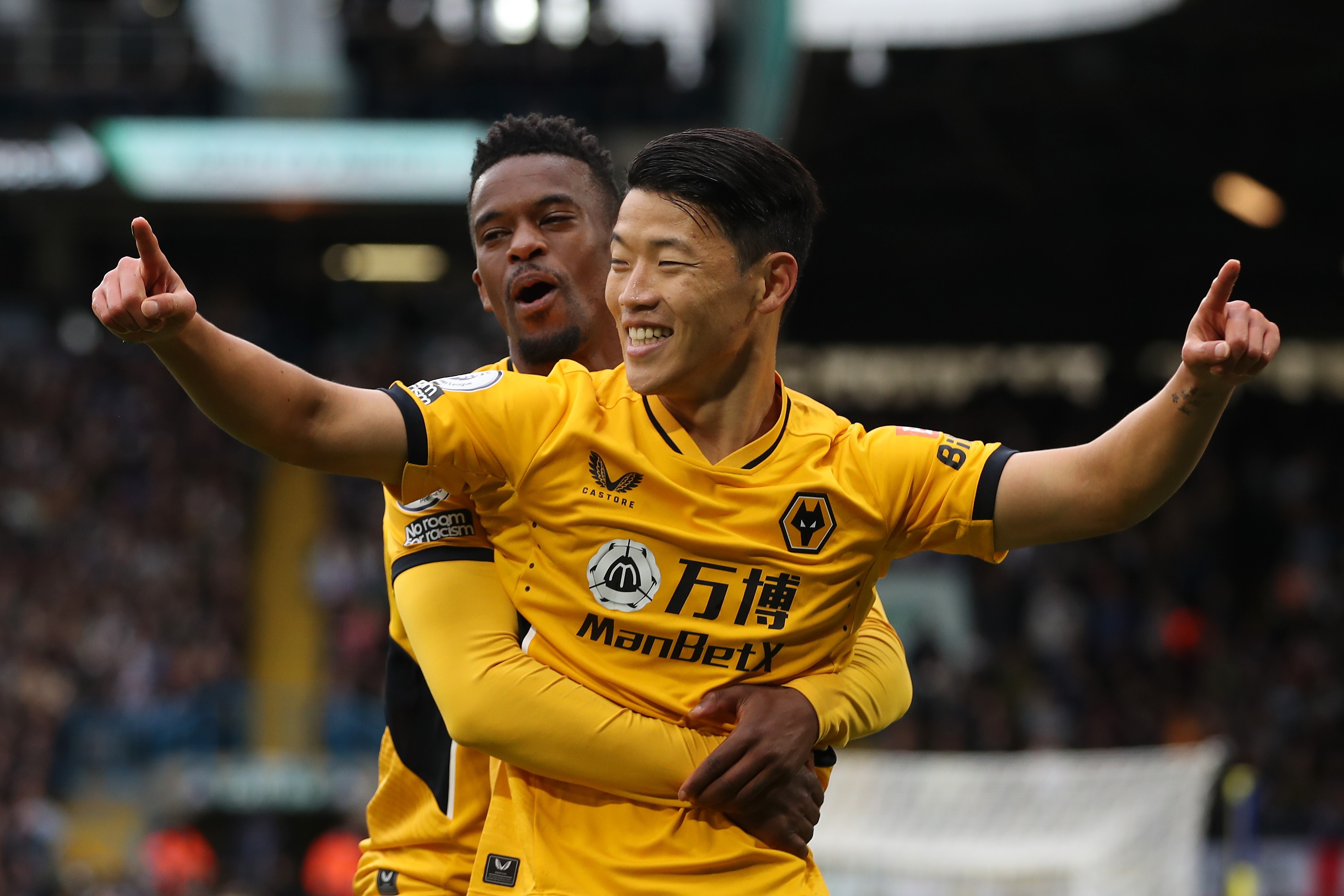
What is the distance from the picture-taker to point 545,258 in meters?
3.60

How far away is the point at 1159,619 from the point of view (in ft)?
57.9

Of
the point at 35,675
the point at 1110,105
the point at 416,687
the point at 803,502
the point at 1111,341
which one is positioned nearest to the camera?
the point at 803,502

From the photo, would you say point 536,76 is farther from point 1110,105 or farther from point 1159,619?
point 1159,619

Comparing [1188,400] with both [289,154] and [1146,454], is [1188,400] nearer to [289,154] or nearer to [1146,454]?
[1146,454]

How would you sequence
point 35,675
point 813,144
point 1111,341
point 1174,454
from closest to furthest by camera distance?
point 1174,454 < point 35,675 < point 813,144 < point 1111,341

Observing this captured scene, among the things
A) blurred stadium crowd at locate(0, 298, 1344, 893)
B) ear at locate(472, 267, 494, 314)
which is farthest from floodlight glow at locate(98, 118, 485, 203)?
ear at locate(472, 267, 494, 314)

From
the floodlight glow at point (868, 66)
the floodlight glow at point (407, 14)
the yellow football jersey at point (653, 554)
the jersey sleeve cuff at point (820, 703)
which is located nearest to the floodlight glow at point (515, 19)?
the floodlight glow at point (407, 14)

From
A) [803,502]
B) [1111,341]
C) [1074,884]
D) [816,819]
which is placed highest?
[1111,341]

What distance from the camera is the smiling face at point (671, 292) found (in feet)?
9.13

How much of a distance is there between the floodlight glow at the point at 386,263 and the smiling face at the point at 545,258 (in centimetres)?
1794

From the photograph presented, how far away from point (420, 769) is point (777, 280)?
4.52ft

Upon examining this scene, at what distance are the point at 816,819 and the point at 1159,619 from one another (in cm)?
1575

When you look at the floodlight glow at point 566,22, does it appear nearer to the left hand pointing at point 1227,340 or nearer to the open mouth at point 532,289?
the open mouth at point 532,289

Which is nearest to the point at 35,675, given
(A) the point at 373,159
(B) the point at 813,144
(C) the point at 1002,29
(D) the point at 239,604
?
(D) the point at 239,604
